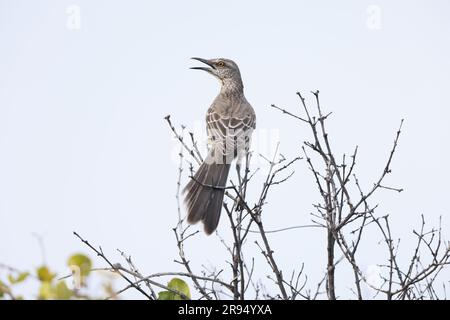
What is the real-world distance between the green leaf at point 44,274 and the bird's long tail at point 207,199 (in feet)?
11.1

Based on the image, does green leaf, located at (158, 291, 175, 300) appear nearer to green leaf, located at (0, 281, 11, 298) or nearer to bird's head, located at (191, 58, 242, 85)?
green leaf, located at (0, 281, 11, 298)

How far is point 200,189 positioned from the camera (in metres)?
5.14

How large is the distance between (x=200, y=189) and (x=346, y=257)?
1.64 meters

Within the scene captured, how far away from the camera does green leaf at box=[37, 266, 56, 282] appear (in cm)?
131

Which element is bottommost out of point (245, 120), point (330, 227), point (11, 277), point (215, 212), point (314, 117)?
point (11, 277)

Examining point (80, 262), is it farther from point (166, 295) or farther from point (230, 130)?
point (230, 130)

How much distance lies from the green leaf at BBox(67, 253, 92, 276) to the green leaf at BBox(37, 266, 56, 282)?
0.29ft

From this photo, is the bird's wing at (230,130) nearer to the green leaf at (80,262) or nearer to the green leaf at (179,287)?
the green leaf at (179,287)

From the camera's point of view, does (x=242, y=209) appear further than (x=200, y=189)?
No

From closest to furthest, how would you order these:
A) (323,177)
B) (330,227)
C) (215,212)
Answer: (330,227), (323,177), (215,212)

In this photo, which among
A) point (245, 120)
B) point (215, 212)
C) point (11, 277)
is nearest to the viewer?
point (11, 277)
